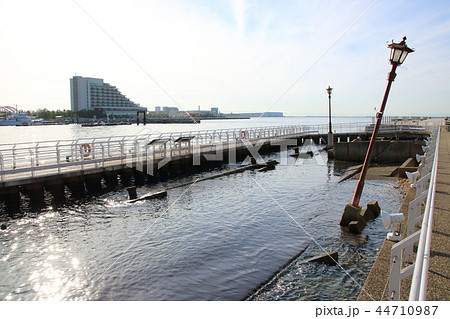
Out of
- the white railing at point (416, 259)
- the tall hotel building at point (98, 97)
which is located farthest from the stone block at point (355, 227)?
the tall hotel building at point (98, 97)

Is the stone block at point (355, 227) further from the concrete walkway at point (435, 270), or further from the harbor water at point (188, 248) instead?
the concrete walkway at point (435, 270)

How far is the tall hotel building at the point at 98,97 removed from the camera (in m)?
177

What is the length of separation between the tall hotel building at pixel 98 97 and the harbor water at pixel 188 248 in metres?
166

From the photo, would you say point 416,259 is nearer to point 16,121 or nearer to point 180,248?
point 180,248

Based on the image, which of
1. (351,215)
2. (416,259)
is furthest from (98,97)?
(416,259)

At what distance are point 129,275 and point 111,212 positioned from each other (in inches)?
235

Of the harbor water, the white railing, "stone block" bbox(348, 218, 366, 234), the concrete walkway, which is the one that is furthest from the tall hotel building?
the white railing

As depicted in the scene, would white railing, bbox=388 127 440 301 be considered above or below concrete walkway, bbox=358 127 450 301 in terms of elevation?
above

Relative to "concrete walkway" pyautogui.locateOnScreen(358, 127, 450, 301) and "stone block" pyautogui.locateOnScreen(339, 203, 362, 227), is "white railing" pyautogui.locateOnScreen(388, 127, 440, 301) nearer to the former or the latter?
"concrete walkway" pyautogui.locateOnScreen(358, 127, 450, 301)

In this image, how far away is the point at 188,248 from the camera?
995 centimetres

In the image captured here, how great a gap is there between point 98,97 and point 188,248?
18474 centimetres

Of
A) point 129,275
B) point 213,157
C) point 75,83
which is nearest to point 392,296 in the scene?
point 129,275

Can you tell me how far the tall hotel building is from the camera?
177m

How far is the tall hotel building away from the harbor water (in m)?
166
